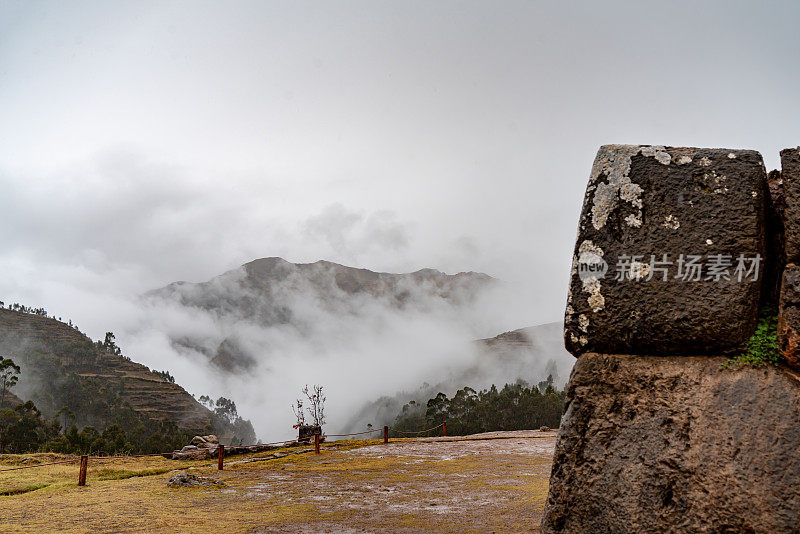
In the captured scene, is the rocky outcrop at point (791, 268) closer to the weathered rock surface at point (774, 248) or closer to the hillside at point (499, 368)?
the weathered rock surface at point (774, 248)

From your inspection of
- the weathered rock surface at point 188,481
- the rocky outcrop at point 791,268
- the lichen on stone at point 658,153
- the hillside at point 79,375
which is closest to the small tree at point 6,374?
the hillside at point 79,375

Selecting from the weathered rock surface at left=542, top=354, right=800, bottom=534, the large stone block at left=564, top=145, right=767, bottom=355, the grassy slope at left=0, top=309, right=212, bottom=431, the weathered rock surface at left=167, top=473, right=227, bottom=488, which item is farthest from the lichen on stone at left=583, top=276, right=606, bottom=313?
the grassy slope at left=0, top=309, right=212, bottom=431

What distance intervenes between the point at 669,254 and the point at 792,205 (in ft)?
2.87

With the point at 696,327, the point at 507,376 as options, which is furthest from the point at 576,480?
the point at 507,376

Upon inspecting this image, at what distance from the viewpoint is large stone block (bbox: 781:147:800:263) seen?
368 centimetres

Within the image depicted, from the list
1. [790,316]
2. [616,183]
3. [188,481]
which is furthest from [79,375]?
[790,316]

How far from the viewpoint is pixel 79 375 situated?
84812 millimetres

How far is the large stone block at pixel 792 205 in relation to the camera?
3684 mm

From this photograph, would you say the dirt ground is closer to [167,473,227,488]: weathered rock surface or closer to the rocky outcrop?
[167,473,227,488]: weathered rock surface

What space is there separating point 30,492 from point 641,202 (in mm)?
12400

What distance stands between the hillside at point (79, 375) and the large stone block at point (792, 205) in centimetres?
8466

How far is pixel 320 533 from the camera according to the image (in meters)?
6.17

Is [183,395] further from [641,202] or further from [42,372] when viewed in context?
[641,202]

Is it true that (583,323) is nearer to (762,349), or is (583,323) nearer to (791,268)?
(762,349)
